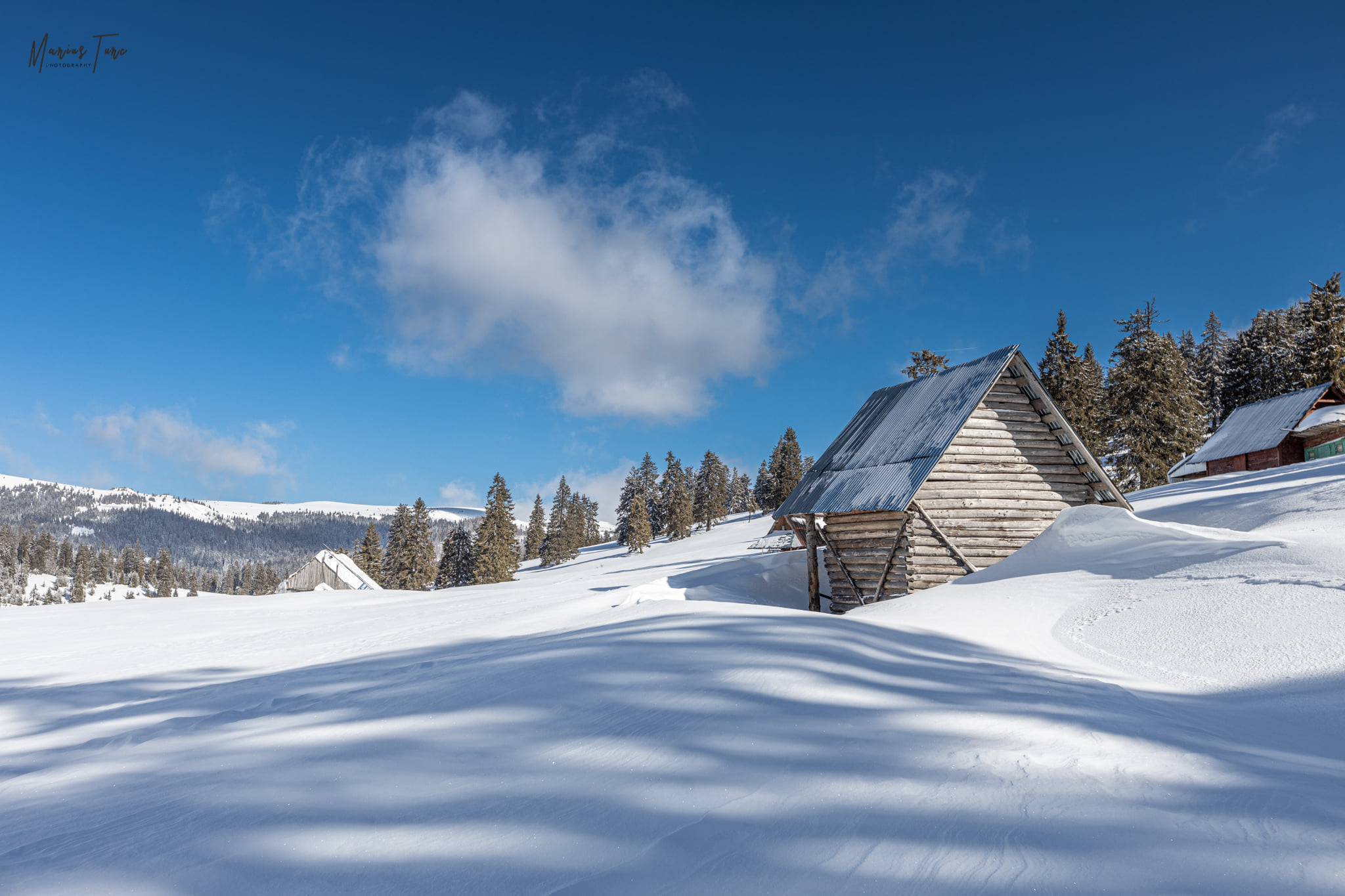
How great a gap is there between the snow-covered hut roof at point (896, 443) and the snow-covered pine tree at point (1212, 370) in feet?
160

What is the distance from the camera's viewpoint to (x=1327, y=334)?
41.7m

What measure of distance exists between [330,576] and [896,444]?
→ 4025cm

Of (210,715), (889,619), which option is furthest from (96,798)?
(889,619)

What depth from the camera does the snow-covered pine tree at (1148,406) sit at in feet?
131

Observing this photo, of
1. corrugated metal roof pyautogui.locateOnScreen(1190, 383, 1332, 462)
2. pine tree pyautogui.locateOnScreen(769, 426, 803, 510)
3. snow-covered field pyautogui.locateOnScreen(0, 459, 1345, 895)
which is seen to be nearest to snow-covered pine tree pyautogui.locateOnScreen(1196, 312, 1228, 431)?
corrugated metal roof pyautogui.locateOnScreen(1190, 383, 1332, 462)

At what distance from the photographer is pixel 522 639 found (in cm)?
988

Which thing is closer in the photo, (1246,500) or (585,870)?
(585,870)

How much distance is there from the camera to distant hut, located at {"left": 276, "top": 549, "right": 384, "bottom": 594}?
43.9 metres

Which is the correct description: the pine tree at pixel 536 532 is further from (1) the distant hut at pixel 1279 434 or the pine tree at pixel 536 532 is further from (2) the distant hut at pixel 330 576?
(1) the distant hut at pixel 1279 434

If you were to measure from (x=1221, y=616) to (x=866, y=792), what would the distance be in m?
8.12

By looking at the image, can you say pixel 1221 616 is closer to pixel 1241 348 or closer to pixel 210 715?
pixel 210 715

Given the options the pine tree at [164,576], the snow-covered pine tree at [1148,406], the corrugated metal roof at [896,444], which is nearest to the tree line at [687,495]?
the snow-covered pine tree at [1148,406]

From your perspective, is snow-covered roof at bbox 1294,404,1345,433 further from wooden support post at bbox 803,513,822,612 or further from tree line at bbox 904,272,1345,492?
wooden support post at bbox 803,513,822,612

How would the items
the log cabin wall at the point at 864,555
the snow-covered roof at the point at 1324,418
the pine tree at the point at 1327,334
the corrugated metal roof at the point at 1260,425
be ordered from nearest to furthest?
the log cabin wall at the point at 864,555 → the snow-covered roof at the point at 1324,418 → the corrugated metal roof at the point at 1260,425 → the pine tree at the point at 1327,334
